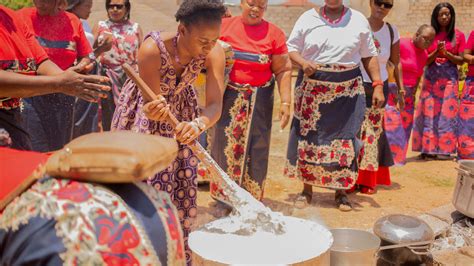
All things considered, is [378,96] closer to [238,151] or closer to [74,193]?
[238,151]

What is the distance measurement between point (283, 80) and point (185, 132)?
211 centimetres

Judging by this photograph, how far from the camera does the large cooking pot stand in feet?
14.2

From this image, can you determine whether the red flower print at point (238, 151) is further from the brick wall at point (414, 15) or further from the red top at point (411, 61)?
the brick wall at point (414, 15)

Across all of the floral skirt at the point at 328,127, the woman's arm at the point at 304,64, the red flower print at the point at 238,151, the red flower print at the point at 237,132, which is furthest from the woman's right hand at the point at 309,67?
the red flower print at the point at 238,151

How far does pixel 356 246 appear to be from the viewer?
137 inches

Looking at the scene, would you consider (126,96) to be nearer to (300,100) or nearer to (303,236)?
(303,236)

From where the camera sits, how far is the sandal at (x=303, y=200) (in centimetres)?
528

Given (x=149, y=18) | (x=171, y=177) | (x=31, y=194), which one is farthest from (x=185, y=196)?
(x=149, y=18)

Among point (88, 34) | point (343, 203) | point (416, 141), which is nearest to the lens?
point (343, 203)

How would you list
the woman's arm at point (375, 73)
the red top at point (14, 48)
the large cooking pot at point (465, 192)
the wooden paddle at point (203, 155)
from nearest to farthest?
the red top at point (14, 48), the wooden paddle at point (203, 155), the large cooking pot at point (465, 192), the woman's arm at point (375, 73)

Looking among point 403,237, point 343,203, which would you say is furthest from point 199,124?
point 343,203

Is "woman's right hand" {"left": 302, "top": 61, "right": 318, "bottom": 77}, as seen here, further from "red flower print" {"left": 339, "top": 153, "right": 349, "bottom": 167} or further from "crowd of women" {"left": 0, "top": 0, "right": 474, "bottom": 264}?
"red flower print" {"left": 339, "top": 153, "right": 349, "bottom": 167}

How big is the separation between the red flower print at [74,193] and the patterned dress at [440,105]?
6.76 meters

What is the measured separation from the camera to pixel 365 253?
318 centimetres
